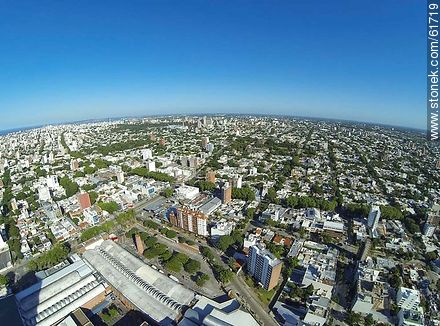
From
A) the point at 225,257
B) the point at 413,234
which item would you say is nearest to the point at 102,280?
the point at 225,257

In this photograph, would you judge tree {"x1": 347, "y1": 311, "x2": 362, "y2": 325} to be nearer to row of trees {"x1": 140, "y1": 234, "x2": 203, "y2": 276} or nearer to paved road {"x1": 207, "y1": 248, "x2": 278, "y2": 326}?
paved road {"x1": 207, "y1": 248, "x2": 278, "y2": 326}

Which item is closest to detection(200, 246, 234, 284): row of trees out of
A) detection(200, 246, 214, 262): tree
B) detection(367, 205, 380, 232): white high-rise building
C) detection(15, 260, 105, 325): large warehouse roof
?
detection(200, 246, 214, 262): tree

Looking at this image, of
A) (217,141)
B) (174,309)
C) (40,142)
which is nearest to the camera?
A: (174,309)

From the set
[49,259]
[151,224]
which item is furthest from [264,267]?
[49,259]

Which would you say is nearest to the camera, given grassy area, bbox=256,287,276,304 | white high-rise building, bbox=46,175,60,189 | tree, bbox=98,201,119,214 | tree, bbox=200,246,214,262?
grassy area, bbox=256,287,276,304

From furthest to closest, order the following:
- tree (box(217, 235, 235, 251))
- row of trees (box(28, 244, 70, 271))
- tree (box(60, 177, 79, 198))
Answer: tree (box(60, 177, 79, 198)) < tree (box(217, 235, 235, 251)) < row of trees (box(28, 244, 70, 271))

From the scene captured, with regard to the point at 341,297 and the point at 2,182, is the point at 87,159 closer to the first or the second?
the point at 2,182
